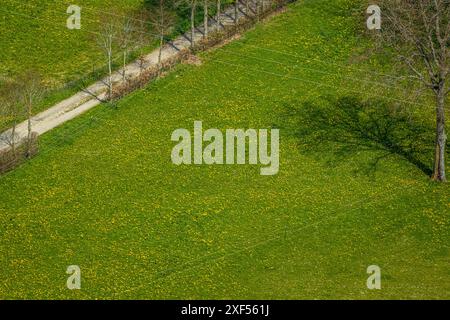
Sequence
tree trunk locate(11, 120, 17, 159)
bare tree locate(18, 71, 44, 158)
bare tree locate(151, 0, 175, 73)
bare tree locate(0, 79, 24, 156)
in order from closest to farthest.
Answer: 1. tree trunk locate(11, 120, 17, 159)
2. bare tree locate(0, 79, 24, 156)
3. bare tree locate(18, 71, 44, 158)
4. bare tree locate(151, 0, 175, 73)

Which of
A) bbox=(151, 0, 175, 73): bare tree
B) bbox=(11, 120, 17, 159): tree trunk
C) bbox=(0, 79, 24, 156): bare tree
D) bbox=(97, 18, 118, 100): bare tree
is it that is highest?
bbox=(151, 0, 175, 73): bare tree

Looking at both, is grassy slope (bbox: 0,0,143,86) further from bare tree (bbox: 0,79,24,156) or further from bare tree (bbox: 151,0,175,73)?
bare tree (bbox: 0,79,24,156)

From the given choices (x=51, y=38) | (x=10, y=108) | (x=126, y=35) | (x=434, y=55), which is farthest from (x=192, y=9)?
(x=434, y=55)

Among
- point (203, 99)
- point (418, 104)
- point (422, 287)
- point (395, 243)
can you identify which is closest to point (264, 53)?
point (203, 99)

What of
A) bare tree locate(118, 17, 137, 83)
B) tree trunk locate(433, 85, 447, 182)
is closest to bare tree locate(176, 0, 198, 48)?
bare tree locate(118, 17, 137, 83)

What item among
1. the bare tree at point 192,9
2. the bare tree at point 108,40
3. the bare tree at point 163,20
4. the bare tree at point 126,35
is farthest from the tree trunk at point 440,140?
the bare tree at point 126,35

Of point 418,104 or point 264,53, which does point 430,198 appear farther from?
point 264,53
